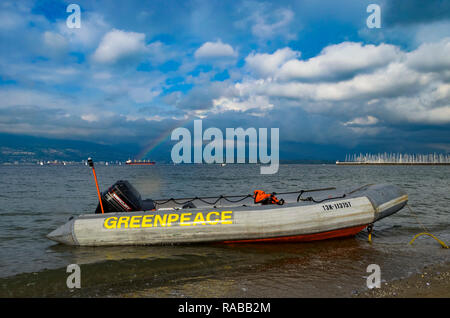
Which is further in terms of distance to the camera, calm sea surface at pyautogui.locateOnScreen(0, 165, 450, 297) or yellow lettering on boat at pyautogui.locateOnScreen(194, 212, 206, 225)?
yellow lettering on boat at pyautogui.locateOnScreen(194, 212, 206, 225)

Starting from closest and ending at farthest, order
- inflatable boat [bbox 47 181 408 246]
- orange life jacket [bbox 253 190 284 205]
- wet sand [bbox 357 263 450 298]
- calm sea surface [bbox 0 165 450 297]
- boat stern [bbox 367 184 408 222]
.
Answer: wet sand [bbox 357 263 450 298] → calm sea surface [bbox 0 165 450 297] → inflatable boat [bbox 47 181 408 246] → boat stern [bbox 367 184 408 222] → orange life jacket [bbox 253 190 284 205]

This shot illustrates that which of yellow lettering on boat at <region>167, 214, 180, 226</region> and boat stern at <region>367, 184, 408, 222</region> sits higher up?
boat stern at <region>367, 184, 408, 222</region>

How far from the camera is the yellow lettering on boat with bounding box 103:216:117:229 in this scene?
22.4 feet

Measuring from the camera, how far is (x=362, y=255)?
6.32 metres

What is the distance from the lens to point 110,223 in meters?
6.88

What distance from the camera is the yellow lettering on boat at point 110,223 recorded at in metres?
6.83

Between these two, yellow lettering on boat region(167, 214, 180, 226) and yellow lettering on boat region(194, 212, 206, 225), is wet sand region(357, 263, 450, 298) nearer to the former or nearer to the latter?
yellow lettering on boat region(194, 212, 206, 225)

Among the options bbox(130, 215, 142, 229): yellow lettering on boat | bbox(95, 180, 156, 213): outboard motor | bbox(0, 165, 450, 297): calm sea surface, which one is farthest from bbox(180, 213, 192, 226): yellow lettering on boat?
bbox(95, 180, 156, 213): outboard motor

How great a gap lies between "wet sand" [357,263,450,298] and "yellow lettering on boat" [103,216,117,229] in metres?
5.29

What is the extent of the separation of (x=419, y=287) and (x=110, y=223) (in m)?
6.20

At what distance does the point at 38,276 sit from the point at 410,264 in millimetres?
7015

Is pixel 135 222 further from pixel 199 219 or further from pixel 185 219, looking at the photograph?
pixel 199 219

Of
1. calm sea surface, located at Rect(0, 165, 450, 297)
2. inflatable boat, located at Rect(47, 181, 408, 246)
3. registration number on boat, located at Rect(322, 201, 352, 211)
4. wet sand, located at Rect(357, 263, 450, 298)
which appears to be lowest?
calm sea surface, located at Rect(0, 165, 450, 297)
